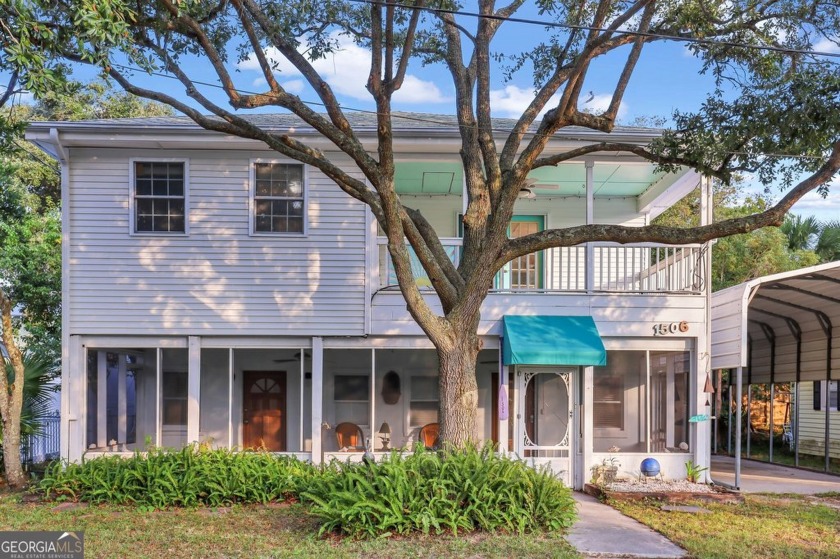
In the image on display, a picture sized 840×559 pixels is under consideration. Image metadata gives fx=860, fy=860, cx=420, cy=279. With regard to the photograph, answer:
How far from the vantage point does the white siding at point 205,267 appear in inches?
557

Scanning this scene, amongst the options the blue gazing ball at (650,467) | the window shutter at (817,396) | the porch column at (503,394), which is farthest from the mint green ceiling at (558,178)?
the window shutter at (817,396)

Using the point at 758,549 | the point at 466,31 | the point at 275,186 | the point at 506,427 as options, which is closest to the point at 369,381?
the point at 506,427

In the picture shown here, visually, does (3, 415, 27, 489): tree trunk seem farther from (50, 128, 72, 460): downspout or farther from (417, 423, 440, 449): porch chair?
(417, 423, 440, 449): porch chair

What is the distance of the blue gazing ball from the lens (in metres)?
13.8

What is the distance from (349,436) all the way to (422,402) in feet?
5.31

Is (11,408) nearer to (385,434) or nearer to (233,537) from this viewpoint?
(233,537)

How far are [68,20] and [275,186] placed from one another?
201 inches

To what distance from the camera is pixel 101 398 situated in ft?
49.0

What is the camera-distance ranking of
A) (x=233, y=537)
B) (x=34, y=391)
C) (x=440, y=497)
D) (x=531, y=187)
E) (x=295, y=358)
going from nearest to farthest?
(x=440, y=497)
(x=233, y=537)
(x=34, y=391)
(x=531, y=187)
(x=295, y=358)

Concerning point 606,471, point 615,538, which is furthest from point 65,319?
point 615,538

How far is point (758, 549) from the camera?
30.4 feet

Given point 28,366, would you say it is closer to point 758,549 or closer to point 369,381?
point 369,381

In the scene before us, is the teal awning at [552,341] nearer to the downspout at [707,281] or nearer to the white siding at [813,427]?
the downspout at [707,281]

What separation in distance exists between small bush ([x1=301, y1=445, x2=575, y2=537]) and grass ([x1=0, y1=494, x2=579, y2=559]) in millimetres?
196
